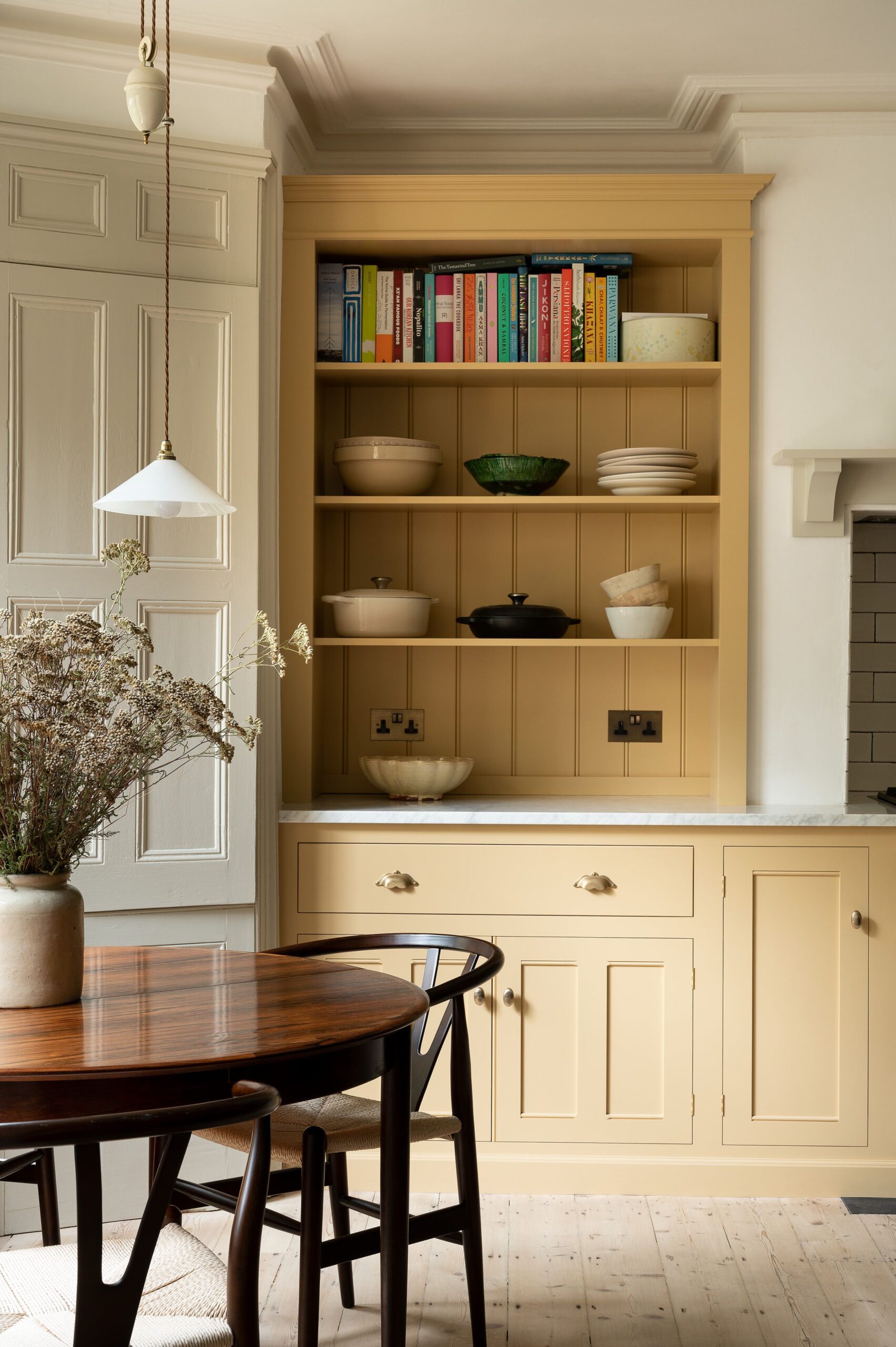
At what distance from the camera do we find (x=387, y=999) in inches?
70.0

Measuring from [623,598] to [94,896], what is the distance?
159 cm

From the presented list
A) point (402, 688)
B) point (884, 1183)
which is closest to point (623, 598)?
point (402, 688)

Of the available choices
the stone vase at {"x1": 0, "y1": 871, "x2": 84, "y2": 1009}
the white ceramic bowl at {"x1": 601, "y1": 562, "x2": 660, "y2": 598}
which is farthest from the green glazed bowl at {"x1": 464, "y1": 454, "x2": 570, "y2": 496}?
the stone vase at {"x1": 0, "y1": 871, "x2": 84, "y2": 1009}

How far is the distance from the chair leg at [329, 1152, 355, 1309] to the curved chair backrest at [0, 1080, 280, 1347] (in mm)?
999

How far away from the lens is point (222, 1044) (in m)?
1.52

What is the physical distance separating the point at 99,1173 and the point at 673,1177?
6.62 ft

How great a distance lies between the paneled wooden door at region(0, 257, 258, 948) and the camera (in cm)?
270

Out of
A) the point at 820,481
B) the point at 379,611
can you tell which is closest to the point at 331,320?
the point at 379,611

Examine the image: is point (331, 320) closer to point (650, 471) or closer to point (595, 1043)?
point (650, 471)

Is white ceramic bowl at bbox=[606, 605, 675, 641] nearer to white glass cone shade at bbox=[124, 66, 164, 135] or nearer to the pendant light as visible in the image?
the pendant light

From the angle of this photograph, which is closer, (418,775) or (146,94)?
(146,94)

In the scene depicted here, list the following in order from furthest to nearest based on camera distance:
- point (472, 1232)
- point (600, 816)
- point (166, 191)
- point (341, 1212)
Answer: point (600, 816)
point (166, 191)
point (341, 1212)
point (472, 1232)

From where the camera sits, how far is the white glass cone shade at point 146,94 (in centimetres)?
168

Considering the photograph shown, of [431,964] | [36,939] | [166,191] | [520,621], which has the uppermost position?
[166,191]
